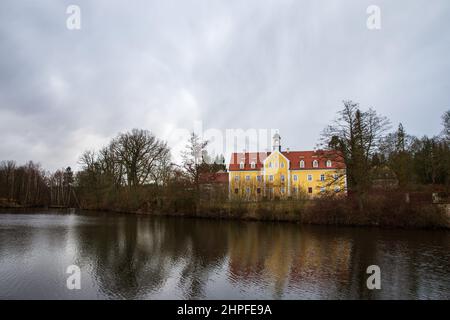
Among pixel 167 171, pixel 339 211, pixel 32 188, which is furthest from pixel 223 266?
pixel 32 188

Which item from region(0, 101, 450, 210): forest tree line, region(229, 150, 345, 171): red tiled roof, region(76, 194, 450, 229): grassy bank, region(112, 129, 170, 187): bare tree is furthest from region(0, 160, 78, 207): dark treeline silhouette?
region(76, 194, 450, 229): grassy bank

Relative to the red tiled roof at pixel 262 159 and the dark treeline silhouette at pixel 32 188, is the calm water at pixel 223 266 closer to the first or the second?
the red tiled roof at pixel 262 159

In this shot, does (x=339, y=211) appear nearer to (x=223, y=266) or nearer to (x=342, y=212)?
(x=342, y=212)

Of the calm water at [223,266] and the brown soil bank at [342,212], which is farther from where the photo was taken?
the brown soil bank at [342,212]

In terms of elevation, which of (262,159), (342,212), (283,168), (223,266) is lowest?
(223,266)

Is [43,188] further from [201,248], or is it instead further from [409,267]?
[409,267]

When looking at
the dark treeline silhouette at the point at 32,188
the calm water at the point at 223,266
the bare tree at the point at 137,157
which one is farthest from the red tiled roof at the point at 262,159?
the dark treeline silhouette at the point at 32,188

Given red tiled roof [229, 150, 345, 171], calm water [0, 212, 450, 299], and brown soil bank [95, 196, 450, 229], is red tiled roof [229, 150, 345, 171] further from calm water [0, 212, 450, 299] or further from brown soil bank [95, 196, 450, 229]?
calm water [0, 212, 450, 299]

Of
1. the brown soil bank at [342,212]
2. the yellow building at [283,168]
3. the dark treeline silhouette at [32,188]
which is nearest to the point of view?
the brown soil bank at [342,212]

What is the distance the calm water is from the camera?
10320mm

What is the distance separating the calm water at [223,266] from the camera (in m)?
10.3

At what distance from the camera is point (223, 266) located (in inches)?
549

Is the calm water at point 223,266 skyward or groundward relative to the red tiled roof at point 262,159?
groundward
